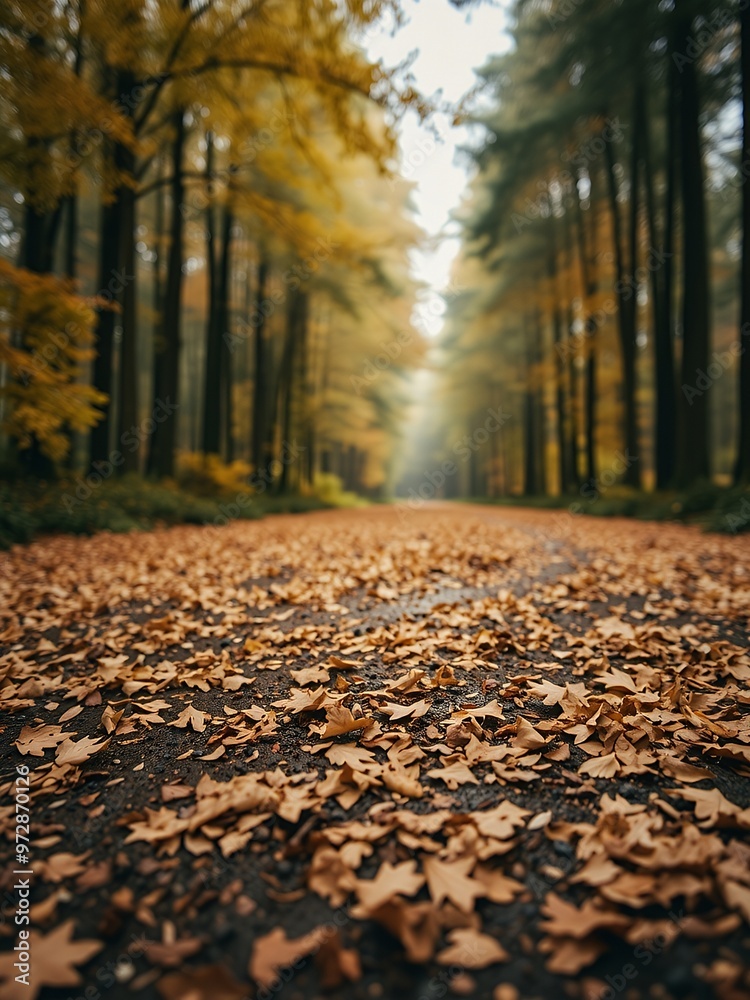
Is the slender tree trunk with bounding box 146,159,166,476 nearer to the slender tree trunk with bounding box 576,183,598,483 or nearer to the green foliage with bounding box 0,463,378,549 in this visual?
the green foliage with bounding box 0,463,378,549

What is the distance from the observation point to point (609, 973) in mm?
915

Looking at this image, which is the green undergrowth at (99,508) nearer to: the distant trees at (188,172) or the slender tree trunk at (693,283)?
the distant trees at (188,172)

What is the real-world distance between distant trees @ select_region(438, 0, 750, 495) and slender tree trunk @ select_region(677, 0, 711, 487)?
0.03 meters

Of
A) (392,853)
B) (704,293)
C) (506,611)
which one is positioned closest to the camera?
(392,853)

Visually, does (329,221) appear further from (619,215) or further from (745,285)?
(745,285)

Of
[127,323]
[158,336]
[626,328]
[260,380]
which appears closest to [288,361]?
[260,380]

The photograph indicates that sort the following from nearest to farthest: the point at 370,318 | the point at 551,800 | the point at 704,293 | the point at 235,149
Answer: the point at 551,800
the point at 235,149
the point at 704,293
the point at 370,318

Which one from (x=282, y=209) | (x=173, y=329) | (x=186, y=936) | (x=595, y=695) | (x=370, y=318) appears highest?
(x=370, y=318)

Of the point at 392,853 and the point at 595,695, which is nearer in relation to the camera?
the point at 392,853

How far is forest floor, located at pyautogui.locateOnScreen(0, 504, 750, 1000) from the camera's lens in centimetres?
95

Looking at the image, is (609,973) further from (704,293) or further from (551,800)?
(704,293)

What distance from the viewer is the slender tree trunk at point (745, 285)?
7230 mm

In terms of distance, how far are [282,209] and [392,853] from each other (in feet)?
Answer: 30.3

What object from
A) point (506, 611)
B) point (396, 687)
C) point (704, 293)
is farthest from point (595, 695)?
point (704, 293)
